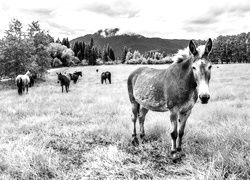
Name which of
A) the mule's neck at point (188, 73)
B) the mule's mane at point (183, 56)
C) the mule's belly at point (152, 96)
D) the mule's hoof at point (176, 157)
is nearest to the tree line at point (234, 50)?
the mule's mane at point (183, 56)

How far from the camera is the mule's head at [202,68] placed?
Result: 2717 mm

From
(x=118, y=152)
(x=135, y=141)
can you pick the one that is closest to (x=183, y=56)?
(x=135, y=141)

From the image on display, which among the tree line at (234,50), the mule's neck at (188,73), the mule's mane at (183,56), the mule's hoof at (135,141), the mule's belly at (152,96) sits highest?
the tree line at (234,50)

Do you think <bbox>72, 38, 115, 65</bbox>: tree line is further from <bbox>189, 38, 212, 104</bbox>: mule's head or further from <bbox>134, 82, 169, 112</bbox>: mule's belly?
<bbox>189, 38, 212, 104</bbox>: mule's head

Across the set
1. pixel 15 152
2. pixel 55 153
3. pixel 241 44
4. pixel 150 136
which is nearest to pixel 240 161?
pixel 150 136

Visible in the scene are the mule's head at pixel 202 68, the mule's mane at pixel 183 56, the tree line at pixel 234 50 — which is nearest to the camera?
the mule's head at pixel 202 68

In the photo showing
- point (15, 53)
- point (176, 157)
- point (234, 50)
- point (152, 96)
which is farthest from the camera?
point (234, 50)

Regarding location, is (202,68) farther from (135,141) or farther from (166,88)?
(135,141)

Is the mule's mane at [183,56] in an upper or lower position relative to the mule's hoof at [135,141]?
upper

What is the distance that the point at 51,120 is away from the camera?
6348mm

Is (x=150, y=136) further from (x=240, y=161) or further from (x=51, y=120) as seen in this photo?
(x=51, y=120)

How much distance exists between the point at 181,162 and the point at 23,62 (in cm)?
3078

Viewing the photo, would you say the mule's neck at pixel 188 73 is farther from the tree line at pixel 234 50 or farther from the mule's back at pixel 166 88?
the tree line at pixel 234 50

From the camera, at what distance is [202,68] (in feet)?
9.30
